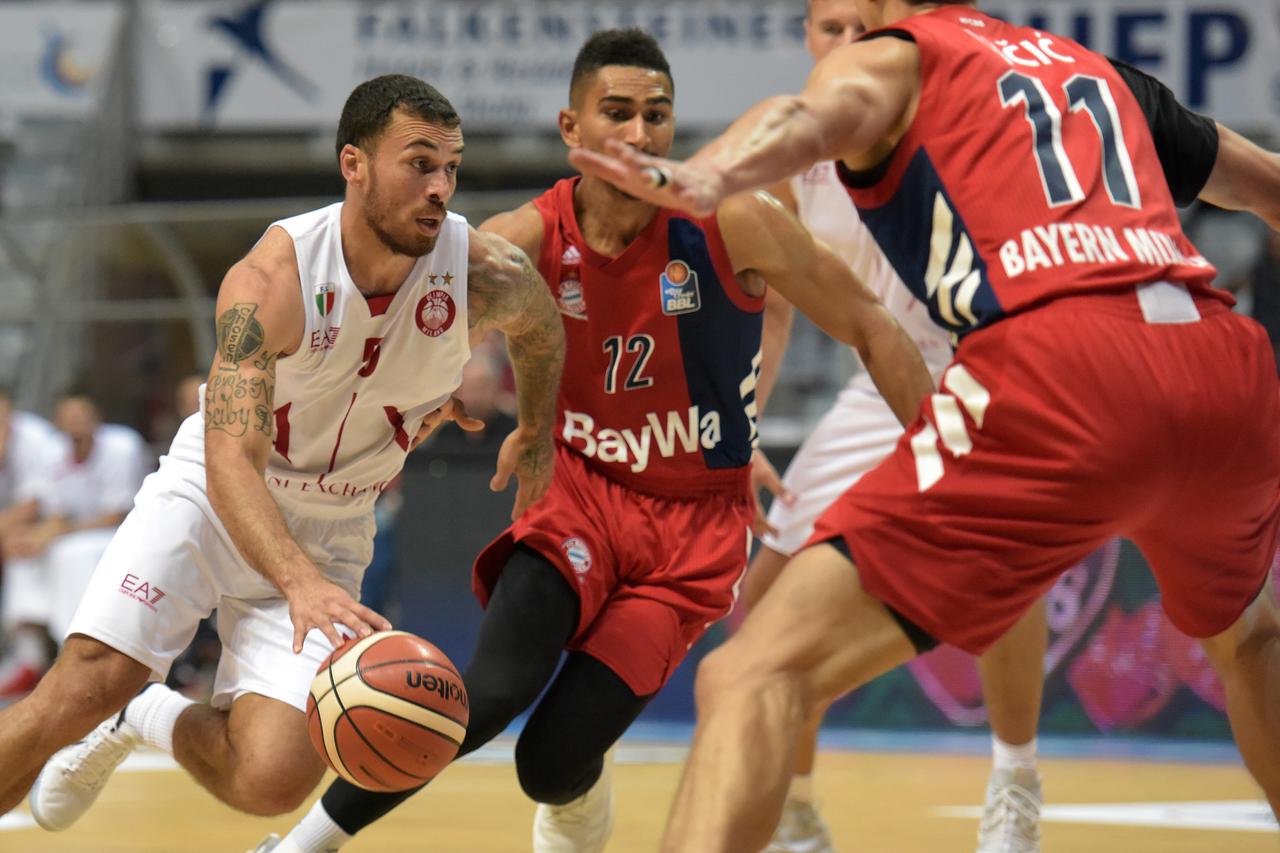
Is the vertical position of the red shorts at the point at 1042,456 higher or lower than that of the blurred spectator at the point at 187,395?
higher

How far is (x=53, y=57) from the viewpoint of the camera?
1549 cm

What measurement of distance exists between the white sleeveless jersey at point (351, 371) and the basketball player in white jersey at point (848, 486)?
1388 mm

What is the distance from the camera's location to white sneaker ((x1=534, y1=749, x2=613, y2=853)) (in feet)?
15.6

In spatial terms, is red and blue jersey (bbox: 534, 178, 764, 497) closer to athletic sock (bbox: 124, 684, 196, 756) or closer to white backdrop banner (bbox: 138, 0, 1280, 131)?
athletic sock (bbox: 124, 684, 196, 756)

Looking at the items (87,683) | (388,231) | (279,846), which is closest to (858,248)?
(388,231)

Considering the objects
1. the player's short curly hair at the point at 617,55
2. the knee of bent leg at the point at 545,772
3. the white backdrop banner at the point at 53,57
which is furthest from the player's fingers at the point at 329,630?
the white backdrop banner at the point at 53,57

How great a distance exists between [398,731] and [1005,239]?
183 centimetres

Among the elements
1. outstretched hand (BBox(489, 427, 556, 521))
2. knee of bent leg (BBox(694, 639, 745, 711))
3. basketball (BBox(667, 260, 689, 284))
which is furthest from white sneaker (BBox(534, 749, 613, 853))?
knee of bent leg (BBox(694, 639, 745, 711))

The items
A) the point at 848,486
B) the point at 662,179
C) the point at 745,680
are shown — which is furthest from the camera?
the point at 848,486

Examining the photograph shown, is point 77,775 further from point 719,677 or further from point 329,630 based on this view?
point 719,677

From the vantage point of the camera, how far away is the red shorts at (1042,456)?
9.89 ft

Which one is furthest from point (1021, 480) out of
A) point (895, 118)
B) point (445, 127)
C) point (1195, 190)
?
point (445, 127)

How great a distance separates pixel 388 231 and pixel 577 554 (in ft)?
3.42

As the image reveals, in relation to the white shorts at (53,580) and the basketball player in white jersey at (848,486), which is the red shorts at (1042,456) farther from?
the white shorts at (53,580)
